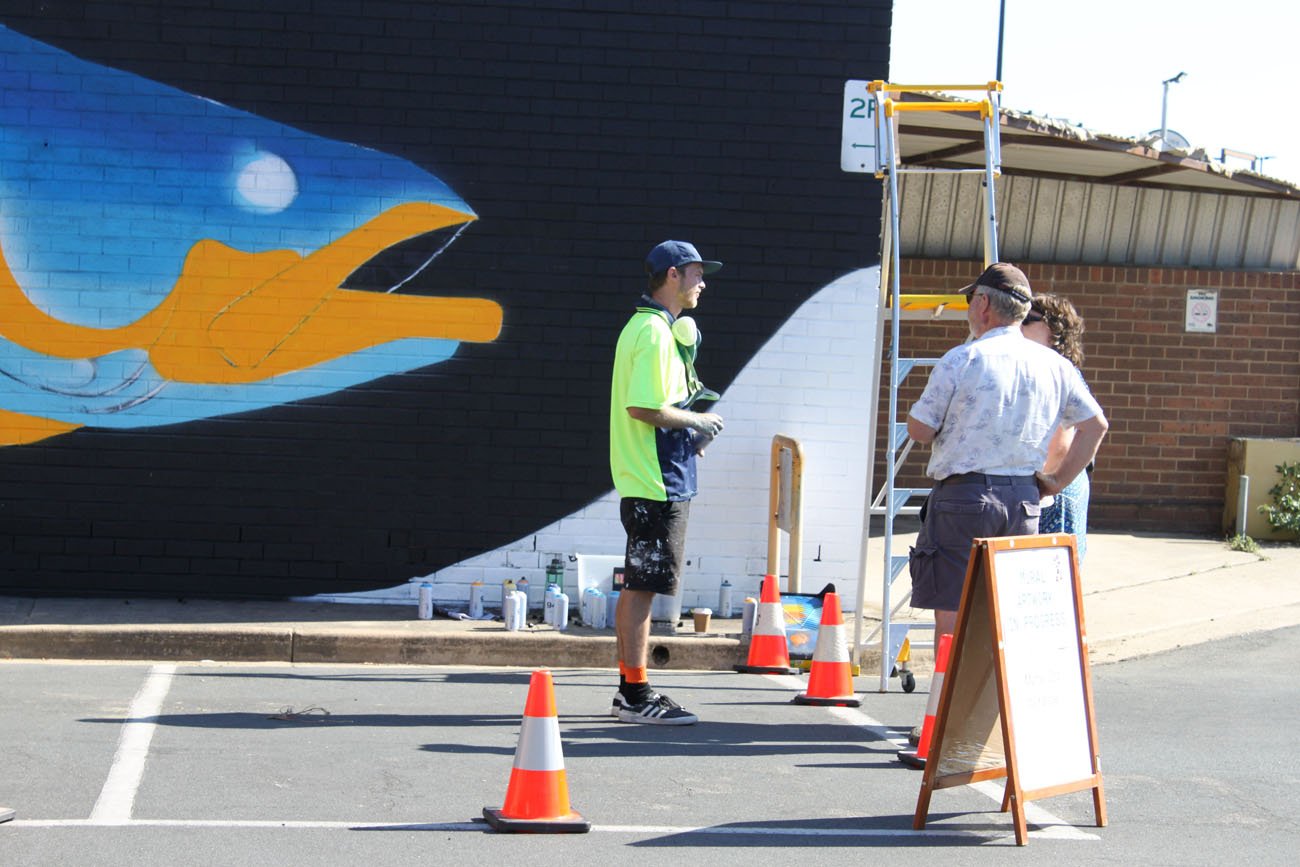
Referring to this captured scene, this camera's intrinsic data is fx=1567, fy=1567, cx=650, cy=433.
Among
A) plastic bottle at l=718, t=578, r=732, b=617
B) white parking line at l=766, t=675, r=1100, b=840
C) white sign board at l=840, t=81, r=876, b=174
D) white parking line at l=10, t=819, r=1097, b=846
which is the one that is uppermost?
white sign board at l=840, t=81, r=876, b=174

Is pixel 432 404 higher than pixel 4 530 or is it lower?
higher

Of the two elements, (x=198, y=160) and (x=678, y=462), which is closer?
(x=678, y=462)

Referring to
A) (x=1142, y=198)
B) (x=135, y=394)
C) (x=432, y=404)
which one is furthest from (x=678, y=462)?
(x=1142, y=198)

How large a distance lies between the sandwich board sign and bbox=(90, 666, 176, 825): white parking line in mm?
2724

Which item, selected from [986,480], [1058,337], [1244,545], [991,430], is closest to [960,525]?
[986,480]

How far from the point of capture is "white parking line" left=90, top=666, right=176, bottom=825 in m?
5.24

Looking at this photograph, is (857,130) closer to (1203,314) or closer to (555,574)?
(555,574)

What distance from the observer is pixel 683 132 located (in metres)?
9.62

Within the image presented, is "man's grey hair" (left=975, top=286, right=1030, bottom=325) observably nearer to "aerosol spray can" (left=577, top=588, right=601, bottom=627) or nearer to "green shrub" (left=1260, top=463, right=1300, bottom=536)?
"aerosol spray can" (left=577, top=588, right=601, bottom=627)

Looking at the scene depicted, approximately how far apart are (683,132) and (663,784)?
4888mm

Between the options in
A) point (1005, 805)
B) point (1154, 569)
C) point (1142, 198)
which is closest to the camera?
point (1005, 805)

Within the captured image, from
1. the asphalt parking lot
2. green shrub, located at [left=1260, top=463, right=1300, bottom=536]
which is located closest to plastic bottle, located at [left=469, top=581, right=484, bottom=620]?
the asphalt parking lot

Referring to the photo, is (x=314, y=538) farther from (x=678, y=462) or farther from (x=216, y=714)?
(x=678, y=462)

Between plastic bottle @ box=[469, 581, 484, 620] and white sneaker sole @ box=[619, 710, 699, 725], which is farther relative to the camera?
plastic bottle @ box=[469, 581, 484, 620]
